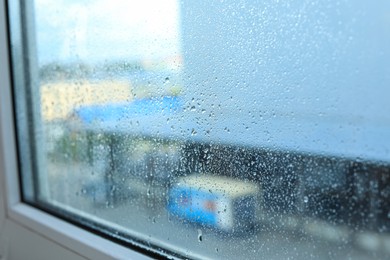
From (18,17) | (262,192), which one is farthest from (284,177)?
(18,17)

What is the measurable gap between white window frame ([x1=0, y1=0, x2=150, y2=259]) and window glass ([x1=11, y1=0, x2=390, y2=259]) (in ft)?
0.14

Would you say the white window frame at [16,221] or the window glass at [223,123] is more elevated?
the window glass at [223,123]

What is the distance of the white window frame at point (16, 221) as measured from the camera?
2.51 feet

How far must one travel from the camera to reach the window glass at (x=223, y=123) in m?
0.42

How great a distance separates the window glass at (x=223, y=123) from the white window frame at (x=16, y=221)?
42 mm

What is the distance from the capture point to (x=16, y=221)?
899 millimetres

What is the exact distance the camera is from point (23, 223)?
0.88 meters

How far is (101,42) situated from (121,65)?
2.8 inches

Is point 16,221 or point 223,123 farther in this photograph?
point 16,221

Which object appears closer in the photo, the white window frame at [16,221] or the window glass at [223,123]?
the window glass at [223,123]

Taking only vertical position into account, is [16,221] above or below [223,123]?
below

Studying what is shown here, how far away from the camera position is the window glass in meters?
0.42

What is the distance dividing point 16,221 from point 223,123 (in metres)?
0.57

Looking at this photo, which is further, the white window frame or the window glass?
the white window frame
